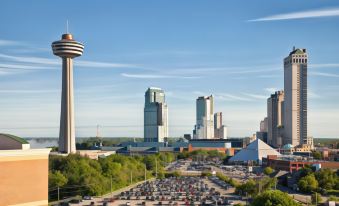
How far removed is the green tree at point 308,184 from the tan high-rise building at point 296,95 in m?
78.7

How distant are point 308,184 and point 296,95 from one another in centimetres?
8042

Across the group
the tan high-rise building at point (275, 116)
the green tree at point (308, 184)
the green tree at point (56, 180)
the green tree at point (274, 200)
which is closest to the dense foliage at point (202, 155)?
the tan high-rise building at point (275, 116)

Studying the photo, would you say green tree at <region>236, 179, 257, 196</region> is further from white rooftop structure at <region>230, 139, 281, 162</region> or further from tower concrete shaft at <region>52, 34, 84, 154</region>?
white rooftop structure at <region>230, 139, 281, 162</region>

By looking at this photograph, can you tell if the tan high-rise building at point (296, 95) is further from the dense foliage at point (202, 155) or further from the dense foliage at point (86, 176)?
the dense foliage at point (86, 176)

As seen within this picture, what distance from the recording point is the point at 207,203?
135ft

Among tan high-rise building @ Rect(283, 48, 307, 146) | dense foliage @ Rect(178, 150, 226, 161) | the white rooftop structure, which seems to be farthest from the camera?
tan high-rise building @ Rect(283, 48, 307, 146)

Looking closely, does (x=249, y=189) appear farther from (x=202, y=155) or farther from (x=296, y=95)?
(x=296, y=95)

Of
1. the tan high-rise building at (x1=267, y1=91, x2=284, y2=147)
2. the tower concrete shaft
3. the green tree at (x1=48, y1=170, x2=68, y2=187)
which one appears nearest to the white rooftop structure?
the tower concrete shaft

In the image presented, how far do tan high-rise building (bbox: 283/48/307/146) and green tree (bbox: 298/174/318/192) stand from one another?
3097 inches

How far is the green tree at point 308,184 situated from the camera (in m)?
50.7

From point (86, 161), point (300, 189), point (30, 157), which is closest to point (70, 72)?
point (86, 161)

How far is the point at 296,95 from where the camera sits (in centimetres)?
12838

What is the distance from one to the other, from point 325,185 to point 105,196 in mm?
24824

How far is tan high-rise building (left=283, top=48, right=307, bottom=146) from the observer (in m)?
128
